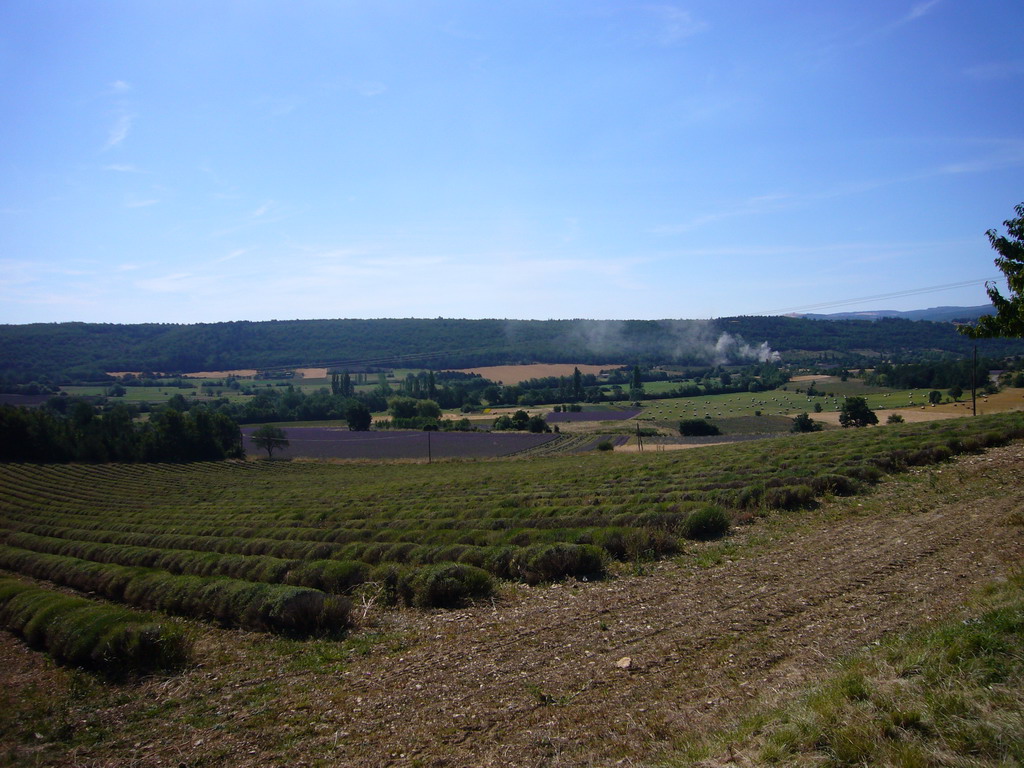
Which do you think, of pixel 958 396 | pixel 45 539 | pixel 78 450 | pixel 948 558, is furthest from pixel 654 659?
pixel 78 450

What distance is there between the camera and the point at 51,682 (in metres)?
8.20

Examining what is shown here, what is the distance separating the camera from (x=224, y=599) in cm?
1019

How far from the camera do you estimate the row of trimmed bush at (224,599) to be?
9.15m

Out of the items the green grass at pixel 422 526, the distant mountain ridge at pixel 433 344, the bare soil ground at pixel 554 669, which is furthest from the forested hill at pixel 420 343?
the bare soil ground at pixel 554 669

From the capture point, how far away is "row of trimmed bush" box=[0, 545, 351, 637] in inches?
360

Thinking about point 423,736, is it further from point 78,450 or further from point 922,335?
point 922,335

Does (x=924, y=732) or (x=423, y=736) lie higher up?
(x=924, y=732)

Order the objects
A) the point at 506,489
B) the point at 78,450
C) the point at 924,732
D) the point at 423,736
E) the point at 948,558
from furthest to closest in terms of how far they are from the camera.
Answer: the point at 78,450 → the point at 506,489 → the point at 948,558 → the point at 423,736 → the point at 924,732

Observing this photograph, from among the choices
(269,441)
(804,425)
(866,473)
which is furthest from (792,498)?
(269,441)

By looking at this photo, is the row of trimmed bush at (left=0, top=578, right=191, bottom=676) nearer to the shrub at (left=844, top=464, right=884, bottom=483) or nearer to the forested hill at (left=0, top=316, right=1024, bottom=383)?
the shrub at (left=844, top=464, right=884, bottom=483)

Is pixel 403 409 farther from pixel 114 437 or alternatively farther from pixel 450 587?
pixel 450 587

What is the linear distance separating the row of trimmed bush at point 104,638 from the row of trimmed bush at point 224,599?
106 centimetres

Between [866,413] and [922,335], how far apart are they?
337 feet

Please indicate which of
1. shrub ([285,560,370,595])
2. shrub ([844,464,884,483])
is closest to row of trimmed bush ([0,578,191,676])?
shrub ([285,560,370,595])
